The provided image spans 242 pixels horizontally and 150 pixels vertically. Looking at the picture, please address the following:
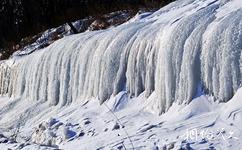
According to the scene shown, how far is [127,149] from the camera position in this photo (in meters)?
7.36

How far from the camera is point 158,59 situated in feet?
29.3

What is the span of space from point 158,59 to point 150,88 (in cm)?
52

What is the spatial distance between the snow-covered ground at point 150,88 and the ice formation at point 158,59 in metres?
0.01

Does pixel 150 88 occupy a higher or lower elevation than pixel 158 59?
lower

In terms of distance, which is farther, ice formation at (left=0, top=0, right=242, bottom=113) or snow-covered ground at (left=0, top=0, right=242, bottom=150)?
ice formation at (left=0, top=0, right=242, bottom=113)

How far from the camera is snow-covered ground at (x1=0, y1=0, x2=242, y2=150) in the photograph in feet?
24.4

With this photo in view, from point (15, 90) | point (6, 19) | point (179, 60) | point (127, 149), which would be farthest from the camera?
point (6, 19)

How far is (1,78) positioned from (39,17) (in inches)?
806

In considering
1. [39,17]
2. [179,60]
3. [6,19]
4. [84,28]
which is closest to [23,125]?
[179,60]

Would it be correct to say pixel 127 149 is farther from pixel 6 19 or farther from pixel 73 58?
pixel 6 19

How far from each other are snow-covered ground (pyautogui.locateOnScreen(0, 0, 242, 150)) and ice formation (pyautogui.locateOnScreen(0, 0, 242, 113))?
1 centimetres

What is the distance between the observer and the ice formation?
7.80 metres

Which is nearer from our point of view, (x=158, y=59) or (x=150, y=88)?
(x=158, y=59)

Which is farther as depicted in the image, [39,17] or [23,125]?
[39,17]
